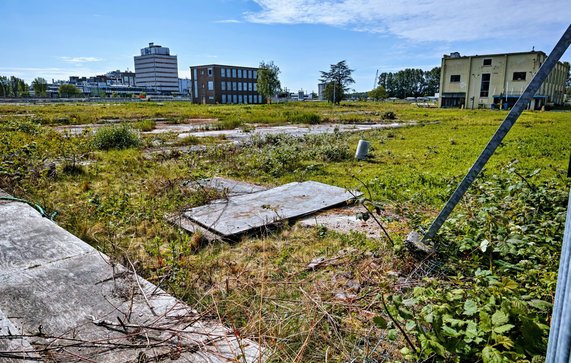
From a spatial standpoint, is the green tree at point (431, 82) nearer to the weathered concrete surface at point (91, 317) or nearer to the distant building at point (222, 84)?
the distant building at point (222, 84)

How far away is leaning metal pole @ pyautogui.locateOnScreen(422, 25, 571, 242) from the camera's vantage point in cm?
220

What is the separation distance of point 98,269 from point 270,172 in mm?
4504

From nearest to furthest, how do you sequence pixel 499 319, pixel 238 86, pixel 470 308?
pixel 499 319
pixel 470 308
pixel 238 86

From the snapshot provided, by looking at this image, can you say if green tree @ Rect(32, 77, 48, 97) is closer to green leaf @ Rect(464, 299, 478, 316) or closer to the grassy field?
the grassy field

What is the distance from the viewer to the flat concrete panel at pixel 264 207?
405 centimetres

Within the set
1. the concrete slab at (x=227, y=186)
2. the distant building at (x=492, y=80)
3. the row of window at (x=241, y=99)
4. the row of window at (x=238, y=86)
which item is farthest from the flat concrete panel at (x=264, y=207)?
the row of window at (x=241, y=99)

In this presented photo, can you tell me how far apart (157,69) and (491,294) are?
5698 inches

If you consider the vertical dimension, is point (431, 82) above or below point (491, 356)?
above

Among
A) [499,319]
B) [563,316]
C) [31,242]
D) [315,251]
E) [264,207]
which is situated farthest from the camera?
[264,207]

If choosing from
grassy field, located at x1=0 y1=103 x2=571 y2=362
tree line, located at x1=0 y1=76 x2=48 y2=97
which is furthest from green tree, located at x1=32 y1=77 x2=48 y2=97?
grassy field, located at x1=0 y1=103 x2=571 y2=362

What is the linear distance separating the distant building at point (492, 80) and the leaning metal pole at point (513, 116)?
4834cm

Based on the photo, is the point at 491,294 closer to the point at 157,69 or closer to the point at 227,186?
the point at 227,186

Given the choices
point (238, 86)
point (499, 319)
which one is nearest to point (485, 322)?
point (499, 319)

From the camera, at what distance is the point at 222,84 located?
269 ft
